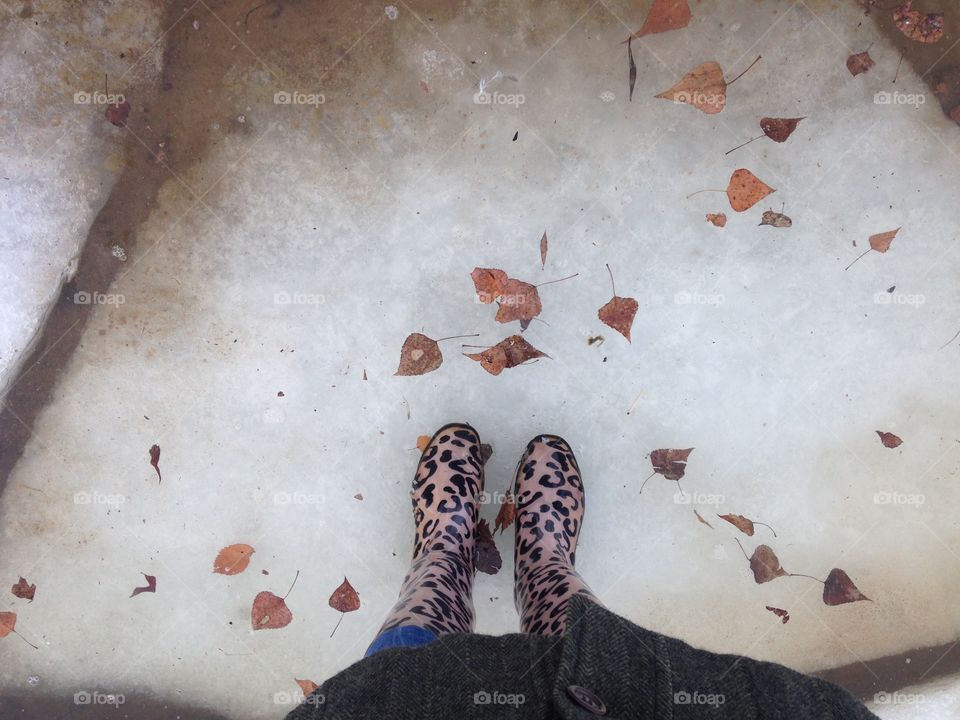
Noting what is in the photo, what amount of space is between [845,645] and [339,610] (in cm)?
169

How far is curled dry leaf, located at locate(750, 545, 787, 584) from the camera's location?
6.57 ft

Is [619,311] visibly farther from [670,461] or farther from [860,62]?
[860,62]

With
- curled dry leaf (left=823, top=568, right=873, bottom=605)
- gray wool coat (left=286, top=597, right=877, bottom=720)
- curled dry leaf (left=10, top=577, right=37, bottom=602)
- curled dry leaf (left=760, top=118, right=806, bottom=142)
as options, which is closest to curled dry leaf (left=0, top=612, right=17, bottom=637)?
curled dry leaf (left=10, top=577, right=37, bottom=602)

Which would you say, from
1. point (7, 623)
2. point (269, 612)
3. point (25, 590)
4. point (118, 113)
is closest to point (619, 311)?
point (269, 612)

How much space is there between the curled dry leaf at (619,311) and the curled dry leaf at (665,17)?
0.82m

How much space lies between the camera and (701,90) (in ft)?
6.24

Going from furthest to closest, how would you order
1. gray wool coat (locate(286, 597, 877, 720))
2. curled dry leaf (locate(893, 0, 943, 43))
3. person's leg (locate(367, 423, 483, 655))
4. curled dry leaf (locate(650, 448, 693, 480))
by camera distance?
curled dry leaf (locate(650, 448, 693, 480))
curled dry leaf (locate(893, 0, 943, 43))
person's leg (locate(367, 423, 483, 655))
gray wool coat (locate(286, 597, 877, 720))

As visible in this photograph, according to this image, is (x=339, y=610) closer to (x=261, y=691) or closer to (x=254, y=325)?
(x=261, y=691)

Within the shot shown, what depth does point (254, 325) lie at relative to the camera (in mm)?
1971

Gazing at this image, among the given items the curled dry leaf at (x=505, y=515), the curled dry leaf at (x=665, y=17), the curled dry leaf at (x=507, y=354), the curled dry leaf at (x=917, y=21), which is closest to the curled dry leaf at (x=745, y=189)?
the curled dry leaf at (x=665, y=17)

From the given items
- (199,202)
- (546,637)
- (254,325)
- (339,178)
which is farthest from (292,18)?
(546,637)

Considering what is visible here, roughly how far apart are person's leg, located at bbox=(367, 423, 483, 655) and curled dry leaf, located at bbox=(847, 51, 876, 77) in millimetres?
1657

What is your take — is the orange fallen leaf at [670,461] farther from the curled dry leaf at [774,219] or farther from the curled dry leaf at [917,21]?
the curled dry leaf at [917,21]

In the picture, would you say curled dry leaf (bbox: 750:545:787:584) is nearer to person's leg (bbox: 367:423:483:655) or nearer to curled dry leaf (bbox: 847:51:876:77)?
person's leg (bbox: 367:423:483:655)
